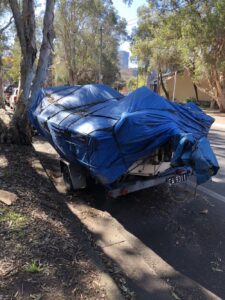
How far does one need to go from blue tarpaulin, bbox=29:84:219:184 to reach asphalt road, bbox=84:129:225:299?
0.88m

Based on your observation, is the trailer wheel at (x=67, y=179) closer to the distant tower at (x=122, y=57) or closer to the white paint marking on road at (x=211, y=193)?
the white paint marking on road at (x=211, y=193)

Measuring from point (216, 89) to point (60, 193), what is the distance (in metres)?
23.9

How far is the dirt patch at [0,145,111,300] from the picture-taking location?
10.0 feet

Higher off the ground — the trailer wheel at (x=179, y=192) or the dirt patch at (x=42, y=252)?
the dirt patch at (x=42, y=252)

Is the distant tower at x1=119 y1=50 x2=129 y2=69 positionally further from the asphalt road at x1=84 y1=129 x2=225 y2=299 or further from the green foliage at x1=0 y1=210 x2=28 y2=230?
the green foliage at x1=0 y1=210 x2=28 y2=230

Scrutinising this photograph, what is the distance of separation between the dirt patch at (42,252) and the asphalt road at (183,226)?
0.92 metres

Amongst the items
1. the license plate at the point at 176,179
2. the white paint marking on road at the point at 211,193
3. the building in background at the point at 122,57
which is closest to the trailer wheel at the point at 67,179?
the license plate at the point at 176,179

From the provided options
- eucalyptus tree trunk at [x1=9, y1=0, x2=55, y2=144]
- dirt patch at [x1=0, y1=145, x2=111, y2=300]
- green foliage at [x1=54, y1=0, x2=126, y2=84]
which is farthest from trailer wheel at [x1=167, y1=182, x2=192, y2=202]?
green foliage at [x1=54, y1=0, x2=126, y2=84]

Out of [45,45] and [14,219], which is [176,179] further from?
[45,45]

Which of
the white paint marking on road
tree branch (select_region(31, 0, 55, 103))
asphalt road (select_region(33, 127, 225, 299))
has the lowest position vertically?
the white paint marking on road

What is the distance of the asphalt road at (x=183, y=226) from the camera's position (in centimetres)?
390

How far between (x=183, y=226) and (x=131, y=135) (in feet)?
5.53

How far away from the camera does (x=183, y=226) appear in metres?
4.91

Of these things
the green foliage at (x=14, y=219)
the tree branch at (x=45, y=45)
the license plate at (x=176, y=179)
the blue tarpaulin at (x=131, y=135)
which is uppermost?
the tree branch at (x=45, y=45)
